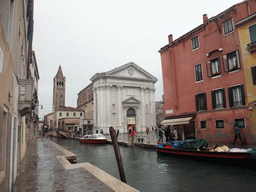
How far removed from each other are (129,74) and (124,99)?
5.65m

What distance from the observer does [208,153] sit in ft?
35.0

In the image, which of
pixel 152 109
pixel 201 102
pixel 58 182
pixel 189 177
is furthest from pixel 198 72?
pixel 152 109

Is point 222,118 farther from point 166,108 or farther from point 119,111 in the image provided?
point 119,111

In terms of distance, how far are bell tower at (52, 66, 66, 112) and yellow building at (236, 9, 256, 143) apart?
6267cm

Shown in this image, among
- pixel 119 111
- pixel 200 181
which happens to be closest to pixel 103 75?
pixel 119 111

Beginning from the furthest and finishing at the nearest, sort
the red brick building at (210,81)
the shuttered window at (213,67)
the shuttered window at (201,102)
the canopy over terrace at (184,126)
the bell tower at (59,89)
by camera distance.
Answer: the bell tower at (59,89), the canopy over terrace at (184,126), the shuttered window at (201,102), the shuttered window at (213,67), the red brick building at (210,81)

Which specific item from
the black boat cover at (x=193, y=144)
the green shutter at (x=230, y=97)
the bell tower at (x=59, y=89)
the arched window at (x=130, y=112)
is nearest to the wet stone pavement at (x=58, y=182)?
the black boat cover at (x=193, y=144)

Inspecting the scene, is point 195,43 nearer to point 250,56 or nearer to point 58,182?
point 250,56

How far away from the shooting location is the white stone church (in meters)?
41.0

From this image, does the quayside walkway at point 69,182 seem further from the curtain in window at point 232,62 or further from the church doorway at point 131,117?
the church doorway at point 131,117

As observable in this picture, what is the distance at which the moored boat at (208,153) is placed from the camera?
30.0 feet

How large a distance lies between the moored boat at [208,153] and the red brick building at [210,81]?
15.7 feet

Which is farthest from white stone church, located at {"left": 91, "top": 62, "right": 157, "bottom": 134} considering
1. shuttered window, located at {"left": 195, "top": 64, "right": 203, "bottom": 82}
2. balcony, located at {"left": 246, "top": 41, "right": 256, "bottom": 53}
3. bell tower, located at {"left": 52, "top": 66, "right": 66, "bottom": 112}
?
bell tower, located at {"left": 52, "top": 66, "right": 66, "bottom": 112}

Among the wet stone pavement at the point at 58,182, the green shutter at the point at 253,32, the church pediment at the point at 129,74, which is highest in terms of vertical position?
the church pediment at the point at 129,74
